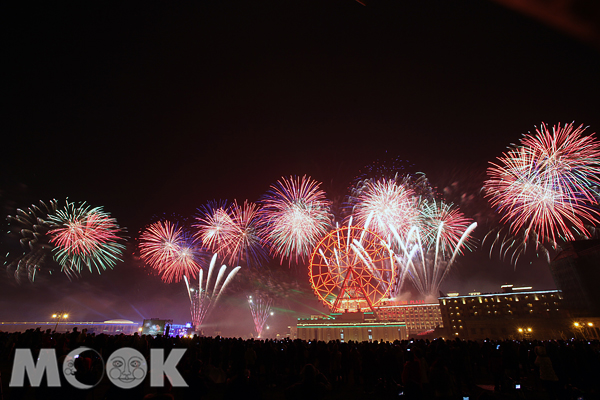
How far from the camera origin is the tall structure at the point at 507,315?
87.8 m

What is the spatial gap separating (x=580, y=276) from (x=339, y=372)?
399 ft

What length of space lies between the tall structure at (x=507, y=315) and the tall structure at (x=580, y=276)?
4.46 m

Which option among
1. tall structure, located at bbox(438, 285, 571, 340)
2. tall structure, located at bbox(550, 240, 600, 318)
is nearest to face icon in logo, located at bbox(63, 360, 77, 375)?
tall structure, located at bbox(438, 285, 571, 340)

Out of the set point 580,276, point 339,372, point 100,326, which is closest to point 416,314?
point 580,276

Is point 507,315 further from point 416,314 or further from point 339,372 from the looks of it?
point 339,372

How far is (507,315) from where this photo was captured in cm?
10119

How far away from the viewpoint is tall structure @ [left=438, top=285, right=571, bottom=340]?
8775cm

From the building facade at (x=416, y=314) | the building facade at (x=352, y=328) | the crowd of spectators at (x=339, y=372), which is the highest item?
the building facade at (x=416, y=314)

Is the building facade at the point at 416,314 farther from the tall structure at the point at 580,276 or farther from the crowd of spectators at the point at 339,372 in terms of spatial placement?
the crowd of spectators at the point at 339,372

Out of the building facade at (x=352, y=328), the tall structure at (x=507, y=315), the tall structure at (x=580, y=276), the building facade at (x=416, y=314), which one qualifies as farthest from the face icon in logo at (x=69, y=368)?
the building facade at (x=416, y=314)

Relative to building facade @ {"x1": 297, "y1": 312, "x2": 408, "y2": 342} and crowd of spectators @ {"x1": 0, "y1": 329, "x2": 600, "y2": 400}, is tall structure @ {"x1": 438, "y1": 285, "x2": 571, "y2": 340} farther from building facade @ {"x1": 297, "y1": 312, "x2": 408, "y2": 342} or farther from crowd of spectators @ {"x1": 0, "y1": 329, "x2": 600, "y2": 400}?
crowd of spectators @ {"x1": 0, "y1": 329, "x2": 600, "y2": 400}

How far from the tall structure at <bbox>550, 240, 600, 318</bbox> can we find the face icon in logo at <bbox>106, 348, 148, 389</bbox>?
12066cm

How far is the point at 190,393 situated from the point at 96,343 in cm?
1366

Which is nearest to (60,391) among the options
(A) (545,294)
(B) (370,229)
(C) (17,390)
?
(C) (17,390)
